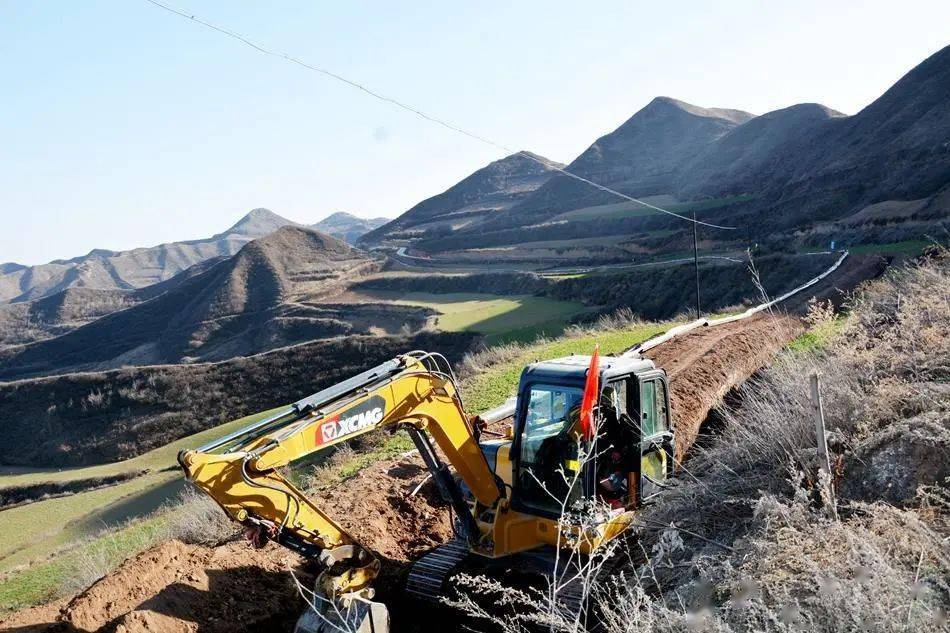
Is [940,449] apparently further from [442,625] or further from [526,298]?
[526,298]

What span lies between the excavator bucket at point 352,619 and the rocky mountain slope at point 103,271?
6278 inches

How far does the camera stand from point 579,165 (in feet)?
429

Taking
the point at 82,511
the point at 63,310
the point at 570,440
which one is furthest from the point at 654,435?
the point at 63,310

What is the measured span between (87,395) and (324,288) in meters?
34.4

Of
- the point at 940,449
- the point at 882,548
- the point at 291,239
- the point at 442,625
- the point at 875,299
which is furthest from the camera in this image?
the point at 291,239

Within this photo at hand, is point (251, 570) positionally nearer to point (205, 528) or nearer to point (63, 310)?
point (205, 528)

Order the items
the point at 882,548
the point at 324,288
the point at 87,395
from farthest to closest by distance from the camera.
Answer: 1. the point at 324,288
2. the point at 87,395
3. the point at 882,548

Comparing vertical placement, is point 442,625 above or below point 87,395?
above

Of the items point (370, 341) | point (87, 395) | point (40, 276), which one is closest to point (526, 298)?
point (370, 341)

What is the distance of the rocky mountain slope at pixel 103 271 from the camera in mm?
157875

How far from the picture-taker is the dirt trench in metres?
6.03

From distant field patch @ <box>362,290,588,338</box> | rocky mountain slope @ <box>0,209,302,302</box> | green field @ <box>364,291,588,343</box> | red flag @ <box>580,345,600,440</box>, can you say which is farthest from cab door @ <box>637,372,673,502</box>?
rocky mountain slope @ <box>0,209,302,302</box>

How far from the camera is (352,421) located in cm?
543

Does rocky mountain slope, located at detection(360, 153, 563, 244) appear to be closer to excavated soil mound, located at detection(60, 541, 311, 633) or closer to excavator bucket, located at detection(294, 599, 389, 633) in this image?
excavated soil mound, located at detection(60, 541, 311, 633)
